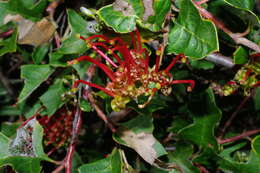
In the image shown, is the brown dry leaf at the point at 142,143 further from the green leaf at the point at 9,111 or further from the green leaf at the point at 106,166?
the green leaf at the point at 9,111

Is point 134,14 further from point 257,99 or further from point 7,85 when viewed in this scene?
point 7,85

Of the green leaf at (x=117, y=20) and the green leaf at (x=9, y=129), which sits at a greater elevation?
the green leaf at (x=117, y=20)

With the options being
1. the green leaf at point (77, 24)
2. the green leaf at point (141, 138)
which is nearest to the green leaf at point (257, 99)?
the green leaf at point (141, 138)

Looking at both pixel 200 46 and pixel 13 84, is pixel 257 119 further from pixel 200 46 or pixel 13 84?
pixel 13 84

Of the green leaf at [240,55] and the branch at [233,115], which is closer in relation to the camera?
the green leaf at [240,55]

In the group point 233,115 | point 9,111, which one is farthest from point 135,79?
point 9,111

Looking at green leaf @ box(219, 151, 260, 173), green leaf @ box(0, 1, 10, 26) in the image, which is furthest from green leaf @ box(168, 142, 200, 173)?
green leaf @ box(0, 1, 10, 26)
